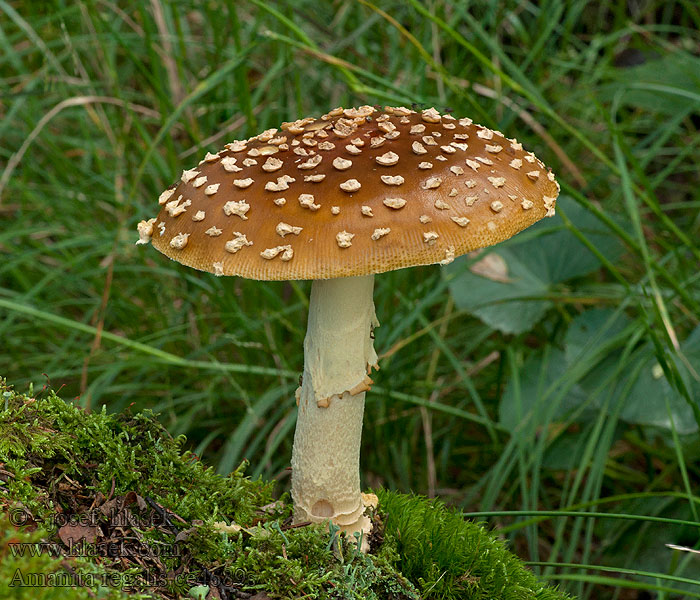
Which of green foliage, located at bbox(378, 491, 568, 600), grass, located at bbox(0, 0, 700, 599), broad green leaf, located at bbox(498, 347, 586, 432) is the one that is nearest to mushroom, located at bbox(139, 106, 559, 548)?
green foliage, located at bbox(378, 491, 568, 600)

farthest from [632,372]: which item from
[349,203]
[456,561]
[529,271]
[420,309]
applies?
[349,203]

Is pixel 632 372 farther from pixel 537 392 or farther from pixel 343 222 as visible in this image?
pixel 343 222

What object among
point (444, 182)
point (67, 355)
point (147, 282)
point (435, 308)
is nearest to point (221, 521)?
point (444, 182)

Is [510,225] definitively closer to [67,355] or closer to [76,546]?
[76,546]

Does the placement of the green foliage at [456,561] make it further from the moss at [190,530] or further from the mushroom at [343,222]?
the mushroom at [343,222]

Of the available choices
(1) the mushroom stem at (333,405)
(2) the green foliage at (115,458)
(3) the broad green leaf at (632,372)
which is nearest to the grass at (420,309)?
(3) the broad green leaf at (632,372)
